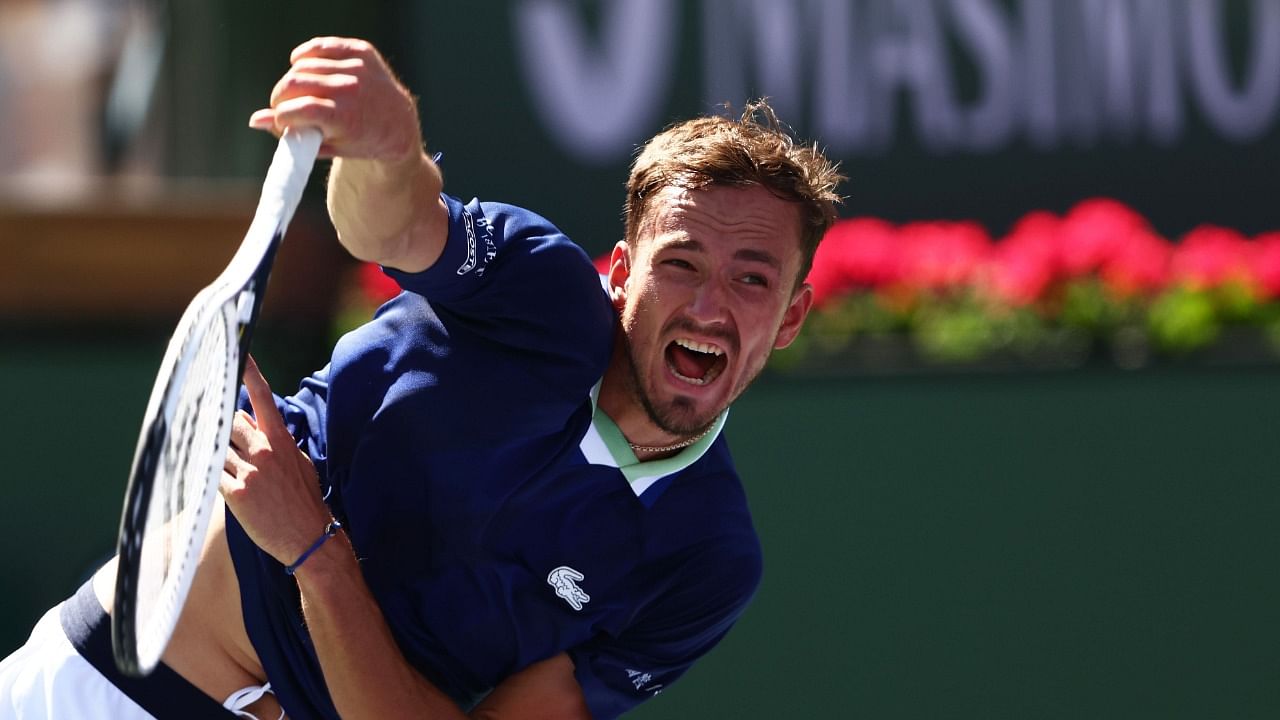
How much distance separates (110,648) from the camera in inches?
103

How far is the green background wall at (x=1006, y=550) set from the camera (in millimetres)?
4816

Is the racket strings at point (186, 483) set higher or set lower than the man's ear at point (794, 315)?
higher

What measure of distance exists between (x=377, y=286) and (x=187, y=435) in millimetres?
3291

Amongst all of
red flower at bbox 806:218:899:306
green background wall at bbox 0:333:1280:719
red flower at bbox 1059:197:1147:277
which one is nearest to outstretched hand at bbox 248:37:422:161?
green background wall at bbox 0:333:1280:719

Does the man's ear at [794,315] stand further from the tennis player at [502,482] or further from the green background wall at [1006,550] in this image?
the green background wall at [1006,550]

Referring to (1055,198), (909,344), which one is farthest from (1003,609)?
(1055,198)

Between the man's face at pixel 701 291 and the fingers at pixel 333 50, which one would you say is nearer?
the fingers at pixel 333 50

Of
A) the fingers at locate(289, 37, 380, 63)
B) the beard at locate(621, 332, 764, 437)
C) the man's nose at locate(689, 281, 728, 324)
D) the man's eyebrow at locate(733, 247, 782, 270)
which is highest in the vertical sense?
the fingers at locate(289, 37, 380, 63)

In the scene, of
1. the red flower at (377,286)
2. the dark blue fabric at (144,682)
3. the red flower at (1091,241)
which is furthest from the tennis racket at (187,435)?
the red flower at (1091,241)

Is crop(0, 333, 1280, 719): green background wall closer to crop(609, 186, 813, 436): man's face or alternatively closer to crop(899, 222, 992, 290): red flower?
crop(899, 222, 992, 290): red flower

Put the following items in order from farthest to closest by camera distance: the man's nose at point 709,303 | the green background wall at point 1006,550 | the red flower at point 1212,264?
the red flower at point 1212,264
the green background wall at point 1006,550
the man's nose at point 709,303

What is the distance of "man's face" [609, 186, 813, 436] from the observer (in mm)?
2527

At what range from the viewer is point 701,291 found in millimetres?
2539

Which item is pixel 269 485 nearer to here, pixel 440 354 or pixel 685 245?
pixel 440 354
